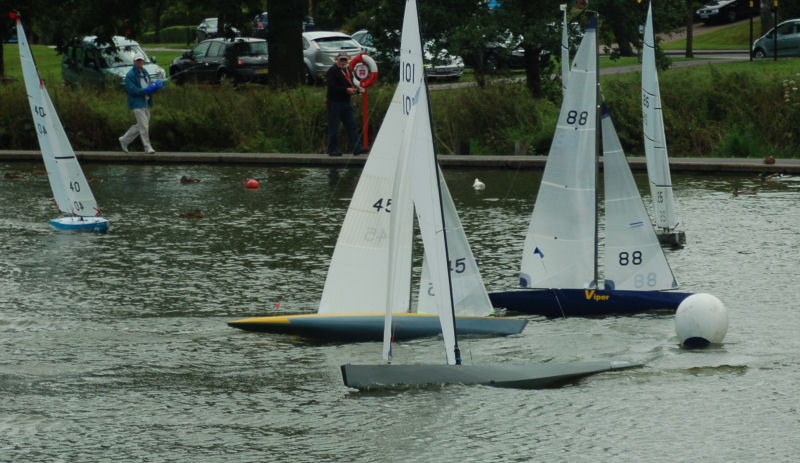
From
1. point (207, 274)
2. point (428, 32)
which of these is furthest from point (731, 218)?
point (428, 32)

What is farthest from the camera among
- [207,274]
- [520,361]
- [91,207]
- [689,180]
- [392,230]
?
[689,180]

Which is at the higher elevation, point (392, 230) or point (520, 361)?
point (392, 230)

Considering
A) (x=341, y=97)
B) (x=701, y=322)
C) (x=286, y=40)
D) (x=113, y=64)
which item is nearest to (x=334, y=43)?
(x=113, y=64)

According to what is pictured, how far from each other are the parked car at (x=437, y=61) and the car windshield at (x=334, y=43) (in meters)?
0.48

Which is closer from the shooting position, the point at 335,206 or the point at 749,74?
the point at 335,206

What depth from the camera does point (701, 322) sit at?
38.5ft

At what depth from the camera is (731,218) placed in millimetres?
19641

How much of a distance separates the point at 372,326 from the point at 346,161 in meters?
16.7

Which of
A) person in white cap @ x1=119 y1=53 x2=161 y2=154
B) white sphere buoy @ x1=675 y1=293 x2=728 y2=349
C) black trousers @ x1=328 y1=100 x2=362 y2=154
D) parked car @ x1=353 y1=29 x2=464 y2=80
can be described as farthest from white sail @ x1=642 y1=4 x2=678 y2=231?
parked car @ x1=353 y1=29 x2=464 y2=80

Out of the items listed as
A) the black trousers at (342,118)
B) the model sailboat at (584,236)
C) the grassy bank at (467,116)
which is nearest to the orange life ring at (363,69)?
the black trousers at (342,118)

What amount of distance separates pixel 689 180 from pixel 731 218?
5.29 m

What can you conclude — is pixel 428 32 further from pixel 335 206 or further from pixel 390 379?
pixel 390 379

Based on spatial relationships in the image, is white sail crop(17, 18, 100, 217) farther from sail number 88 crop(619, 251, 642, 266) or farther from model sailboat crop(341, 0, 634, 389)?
model sailboat crop(341, 0, 634, 389)

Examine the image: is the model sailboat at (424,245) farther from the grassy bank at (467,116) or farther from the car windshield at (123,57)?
the car windshield at (123,57)
